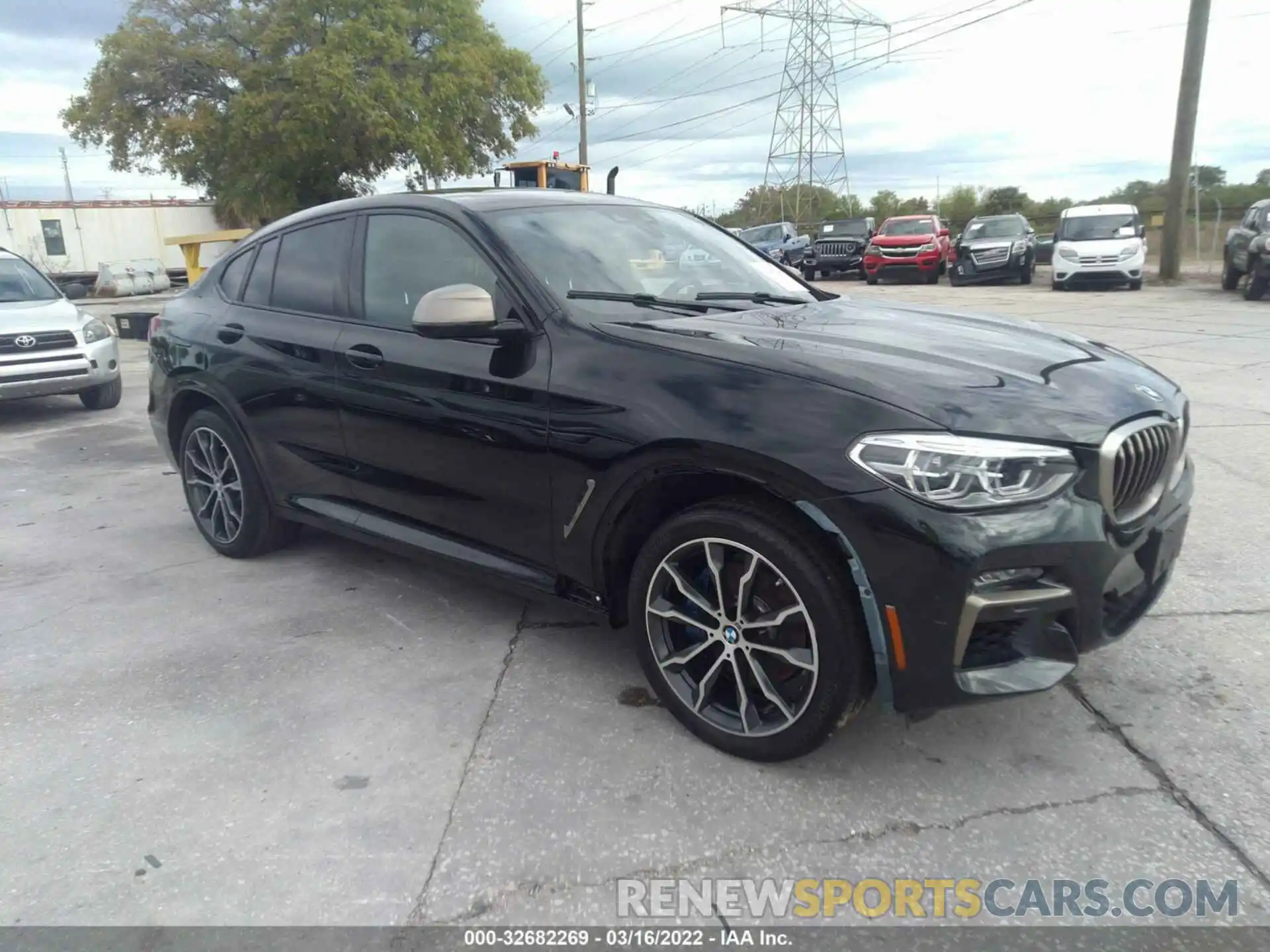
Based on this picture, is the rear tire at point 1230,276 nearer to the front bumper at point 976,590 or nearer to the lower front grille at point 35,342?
the front bumper at point 976,590

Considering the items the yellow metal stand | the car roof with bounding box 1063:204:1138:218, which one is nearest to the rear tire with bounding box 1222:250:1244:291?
the car roof with bounding box 1063:204:1138:218

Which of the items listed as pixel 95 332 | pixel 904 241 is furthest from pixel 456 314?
pixel 904 241

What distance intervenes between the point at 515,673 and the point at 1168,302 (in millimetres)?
17187

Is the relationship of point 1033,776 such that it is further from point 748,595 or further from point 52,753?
point 52,753

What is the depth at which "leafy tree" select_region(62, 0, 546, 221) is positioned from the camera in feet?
88.5

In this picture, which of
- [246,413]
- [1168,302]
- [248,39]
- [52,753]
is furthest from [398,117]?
[52,753]

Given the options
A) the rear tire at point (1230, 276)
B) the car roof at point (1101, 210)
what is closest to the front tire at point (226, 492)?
the rear tire at point (1230, 276)

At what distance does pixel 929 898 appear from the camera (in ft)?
7.41

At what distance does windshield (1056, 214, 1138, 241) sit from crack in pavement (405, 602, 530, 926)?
790 inches

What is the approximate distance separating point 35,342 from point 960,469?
8.94m

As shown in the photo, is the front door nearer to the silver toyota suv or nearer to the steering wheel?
the steering wheel

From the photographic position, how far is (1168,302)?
16.9 m

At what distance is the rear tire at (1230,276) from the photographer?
17.7m

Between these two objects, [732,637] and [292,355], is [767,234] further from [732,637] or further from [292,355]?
[732,637]
